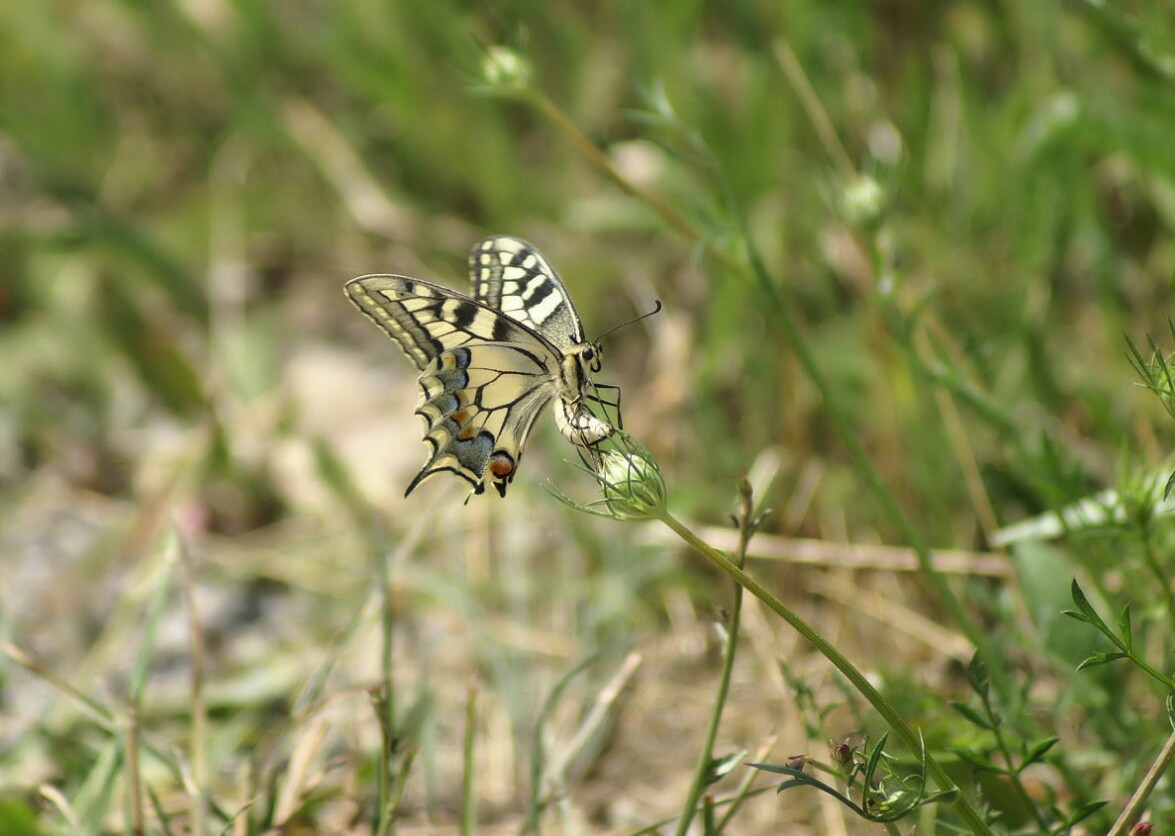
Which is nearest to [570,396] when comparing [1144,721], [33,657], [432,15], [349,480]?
[1144,721]

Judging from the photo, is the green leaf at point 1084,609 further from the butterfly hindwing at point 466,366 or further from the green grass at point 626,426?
the butterfly hindwing at point 466,366

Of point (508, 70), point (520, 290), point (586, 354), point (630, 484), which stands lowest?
point (630, 484)

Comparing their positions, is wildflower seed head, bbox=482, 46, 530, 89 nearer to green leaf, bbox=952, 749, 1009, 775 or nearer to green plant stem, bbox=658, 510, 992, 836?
green plant stem, bbox=658, 510, 992, 836

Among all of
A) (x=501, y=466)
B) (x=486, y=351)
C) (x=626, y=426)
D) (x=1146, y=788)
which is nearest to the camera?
(x=1146, y=788)

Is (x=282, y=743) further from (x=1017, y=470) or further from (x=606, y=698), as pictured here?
(x=1017, y=470)

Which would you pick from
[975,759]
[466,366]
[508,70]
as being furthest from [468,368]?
[975,759]

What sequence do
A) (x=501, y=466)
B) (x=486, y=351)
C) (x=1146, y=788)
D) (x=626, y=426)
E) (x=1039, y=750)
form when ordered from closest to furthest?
(x=1146, y=788)
(x=1039, y=750)
(x=501, y=466)
(x=486, y=351)
(x=626, y=426)

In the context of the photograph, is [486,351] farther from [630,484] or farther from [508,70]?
[630,484]

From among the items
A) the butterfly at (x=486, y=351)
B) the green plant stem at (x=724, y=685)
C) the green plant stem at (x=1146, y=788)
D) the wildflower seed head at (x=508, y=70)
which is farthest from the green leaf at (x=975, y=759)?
the wildflower seed head at (x=508, y=70)
